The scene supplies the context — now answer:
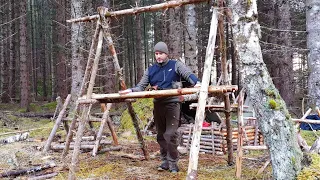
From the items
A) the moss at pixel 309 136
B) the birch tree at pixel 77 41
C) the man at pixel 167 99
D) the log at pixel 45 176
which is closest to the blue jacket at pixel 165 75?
the man at pixel 167 99

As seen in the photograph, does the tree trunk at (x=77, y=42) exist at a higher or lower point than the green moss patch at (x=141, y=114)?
higher

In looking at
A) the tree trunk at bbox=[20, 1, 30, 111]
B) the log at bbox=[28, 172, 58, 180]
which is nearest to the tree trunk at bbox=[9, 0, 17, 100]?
the tree trunk at bbox=[20, 1, 30, 111]

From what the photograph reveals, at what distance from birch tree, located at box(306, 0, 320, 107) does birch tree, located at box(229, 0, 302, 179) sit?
5557 mm

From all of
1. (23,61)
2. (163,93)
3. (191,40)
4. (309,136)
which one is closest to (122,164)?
(163,93)

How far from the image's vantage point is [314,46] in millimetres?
8297

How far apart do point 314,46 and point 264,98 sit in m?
5.79

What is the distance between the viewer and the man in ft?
16.7

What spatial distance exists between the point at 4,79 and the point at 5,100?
274cm

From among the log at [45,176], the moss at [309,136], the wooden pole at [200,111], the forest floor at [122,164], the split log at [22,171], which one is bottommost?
the forest floor at [122,164]

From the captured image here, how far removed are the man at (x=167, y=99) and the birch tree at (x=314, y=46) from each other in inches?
189

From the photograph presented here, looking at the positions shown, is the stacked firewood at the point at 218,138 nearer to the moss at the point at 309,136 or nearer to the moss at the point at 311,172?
the moss at the point at 309,136

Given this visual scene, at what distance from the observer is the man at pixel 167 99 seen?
5.09 meters

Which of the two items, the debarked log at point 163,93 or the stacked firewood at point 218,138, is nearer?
the debarked log at point 163,93

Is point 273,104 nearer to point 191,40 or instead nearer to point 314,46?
point 314,46
